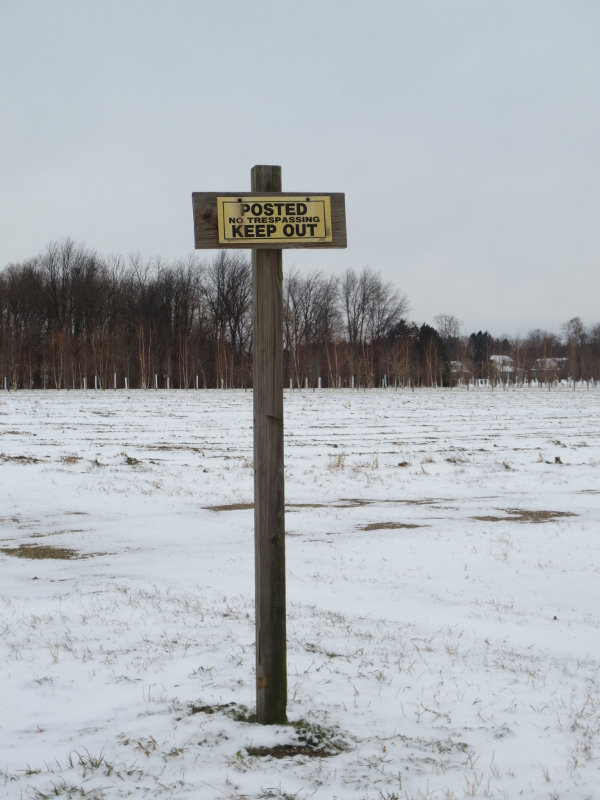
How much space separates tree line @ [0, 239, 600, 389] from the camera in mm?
66438

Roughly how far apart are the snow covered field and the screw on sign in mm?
372

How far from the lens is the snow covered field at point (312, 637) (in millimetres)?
3182

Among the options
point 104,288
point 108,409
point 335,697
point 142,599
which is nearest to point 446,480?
point 142,599

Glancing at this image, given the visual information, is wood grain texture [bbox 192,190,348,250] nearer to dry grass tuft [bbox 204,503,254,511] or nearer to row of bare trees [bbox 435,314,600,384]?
dry grass tuft [bbox 204,503,254,511]

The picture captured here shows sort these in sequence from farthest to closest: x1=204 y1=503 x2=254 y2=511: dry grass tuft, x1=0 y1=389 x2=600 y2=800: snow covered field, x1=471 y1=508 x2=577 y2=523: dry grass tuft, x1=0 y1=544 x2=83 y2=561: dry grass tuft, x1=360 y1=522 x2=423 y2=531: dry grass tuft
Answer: x1=204 y1=503 x2=254 y2=511: dry grass tuft < x1=471 y1=508 x2=577 y2=523: dry grass tuft < x1=360 y1=522 x2=423 y2=531: dry grass tuft < x1=0 y1=544 x2=83 y2=561: dry grass tuft < x1=0 y1=389 x2=600 y2=800: snow covered field

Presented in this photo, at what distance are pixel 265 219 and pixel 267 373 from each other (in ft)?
2.76

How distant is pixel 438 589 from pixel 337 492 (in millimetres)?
5642

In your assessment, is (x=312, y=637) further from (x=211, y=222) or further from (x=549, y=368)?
(x=549, y=368)

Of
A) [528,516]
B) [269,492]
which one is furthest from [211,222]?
[528,516]

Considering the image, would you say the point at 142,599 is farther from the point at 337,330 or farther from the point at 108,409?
the point at 337,330

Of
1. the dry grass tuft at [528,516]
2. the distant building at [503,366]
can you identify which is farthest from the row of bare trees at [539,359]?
the dry grass tuft at [528,516]

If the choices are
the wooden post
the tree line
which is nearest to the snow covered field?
the wooden post

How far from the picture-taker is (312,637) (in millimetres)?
5086

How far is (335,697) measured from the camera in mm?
3963
